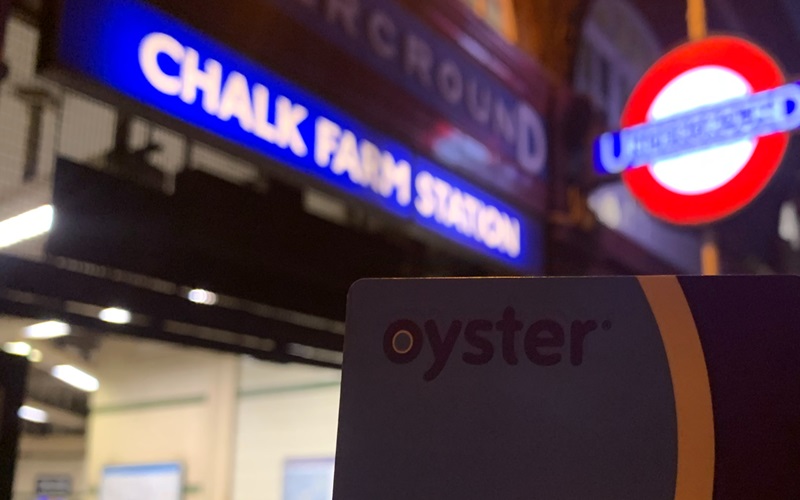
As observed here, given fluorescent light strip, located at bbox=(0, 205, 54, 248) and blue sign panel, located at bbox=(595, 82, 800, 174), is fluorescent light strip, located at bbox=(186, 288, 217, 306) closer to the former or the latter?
fluorescent light strip, located at bbox=(0, 205, 54, 248)

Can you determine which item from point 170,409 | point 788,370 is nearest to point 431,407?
point 788,370

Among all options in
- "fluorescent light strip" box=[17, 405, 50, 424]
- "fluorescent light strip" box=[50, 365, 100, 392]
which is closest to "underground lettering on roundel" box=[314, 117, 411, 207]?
"fluorescent light strip" box=[50, 365, 100, 392]

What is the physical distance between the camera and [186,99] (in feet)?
7.84

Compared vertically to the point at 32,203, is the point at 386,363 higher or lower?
lower

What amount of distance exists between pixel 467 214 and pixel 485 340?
2578 mm

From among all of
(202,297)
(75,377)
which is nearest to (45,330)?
(202,297)

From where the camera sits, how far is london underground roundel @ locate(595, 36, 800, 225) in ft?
12.3

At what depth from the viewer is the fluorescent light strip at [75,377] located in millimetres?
4684

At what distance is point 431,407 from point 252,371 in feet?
13.5

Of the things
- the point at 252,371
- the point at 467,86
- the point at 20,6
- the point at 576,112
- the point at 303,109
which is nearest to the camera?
the point at 20,6

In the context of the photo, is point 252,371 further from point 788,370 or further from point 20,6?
point 788,370

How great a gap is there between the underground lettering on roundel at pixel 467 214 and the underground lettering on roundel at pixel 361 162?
3.9 inches

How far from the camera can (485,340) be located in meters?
0.94

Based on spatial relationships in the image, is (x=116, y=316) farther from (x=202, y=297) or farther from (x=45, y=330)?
(x=45, y=330)
